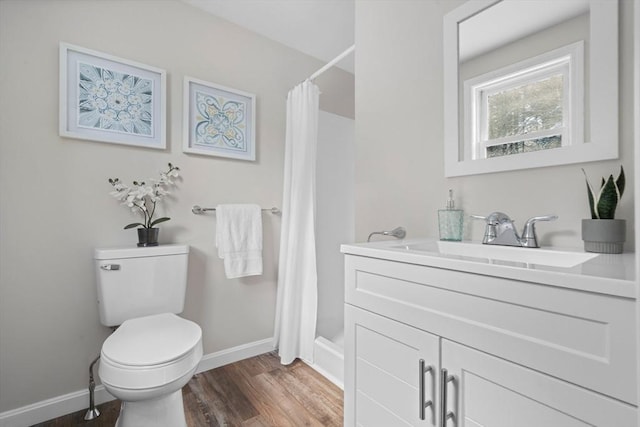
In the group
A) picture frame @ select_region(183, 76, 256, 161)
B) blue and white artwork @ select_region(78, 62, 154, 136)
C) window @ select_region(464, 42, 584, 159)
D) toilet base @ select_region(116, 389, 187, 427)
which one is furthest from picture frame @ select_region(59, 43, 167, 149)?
window @ select_region(464, 42, 584, 159)

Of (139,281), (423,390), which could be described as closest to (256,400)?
(139,281)

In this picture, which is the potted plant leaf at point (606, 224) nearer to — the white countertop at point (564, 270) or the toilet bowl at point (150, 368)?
the white countertop at point (564, 270)

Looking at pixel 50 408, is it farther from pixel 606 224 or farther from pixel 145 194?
pixel 606 224

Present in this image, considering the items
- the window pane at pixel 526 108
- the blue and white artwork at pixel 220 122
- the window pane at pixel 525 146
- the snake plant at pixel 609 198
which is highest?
the blue and white artwork at pixel 220 122

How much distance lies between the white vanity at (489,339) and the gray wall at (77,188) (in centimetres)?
128

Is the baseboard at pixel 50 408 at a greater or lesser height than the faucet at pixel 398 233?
lesser

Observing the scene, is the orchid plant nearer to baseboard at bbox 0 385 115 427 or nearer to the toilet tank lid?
the toilet tank lid

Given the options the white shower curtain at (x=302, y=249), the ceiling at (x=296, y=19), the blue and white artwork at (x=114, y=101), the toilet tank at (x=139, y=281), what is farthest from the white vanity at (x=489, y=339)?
the ceiling at (x=296, y=19)

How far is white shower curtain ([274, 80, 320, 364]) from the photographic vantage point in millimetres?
2002

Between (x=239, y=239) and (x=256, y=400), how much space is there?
941mm

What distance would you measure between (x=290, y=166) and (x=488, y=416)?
5.86 ft

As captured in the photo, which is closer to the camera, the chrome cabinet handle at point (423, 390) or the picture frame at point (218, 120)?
the chrome cabinet handle at point (423, 390)

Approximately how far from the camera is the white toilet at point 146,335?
1.09m

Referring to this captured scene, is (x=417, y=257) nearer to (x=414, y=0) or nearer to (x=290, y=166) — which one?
(x=414, y=0)
